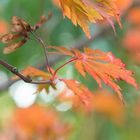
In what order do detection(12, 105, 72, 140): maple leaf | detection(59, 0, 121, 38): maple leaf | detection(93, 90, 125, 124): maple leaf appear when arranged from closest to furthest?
detection(59, 0, 121, 38): maple leaf
detection(12, 105, 72, 140): maple leaf
detection(93, 90, 125, 124): maple leaf

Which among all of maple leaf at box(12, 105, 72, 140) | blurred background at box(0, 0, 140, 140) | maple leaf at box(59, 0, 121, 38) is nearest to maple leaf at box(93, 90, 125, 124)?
blurred background at box(0, 0, 140, 140)

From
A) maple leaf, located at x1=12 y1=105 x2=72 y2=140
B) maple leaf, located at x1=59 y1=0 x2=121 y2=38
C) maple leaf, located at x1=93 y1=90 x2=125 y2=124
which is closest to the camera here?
maple leaf, located at x1=59 y1=0 x2=121 y2=38

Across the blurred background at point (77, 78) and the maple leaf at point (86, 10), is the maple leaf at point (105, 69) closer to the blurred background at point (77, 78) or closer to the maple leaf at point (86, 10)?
the maple leaf at point (86, 10)

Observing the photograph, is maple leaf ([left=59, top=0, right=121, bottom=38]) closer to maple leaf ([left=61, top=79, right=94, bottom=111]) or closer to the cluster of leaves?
the cluster of leaves

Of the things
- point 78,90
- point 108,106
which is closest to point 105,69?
point 78,90

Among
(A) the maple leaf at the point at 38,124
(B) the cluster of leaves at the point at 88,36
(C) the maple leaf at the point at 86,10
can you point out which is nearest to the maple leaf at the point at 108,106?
(A) the maple leaf at the point at 38,124

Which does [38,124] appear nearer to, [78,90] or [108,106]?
[108,106]

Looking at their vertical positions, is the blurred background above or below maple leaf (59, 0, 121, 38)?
below

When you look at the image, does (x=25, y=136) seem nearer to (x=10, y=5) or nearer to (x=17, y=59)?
(x=17, y=59)
